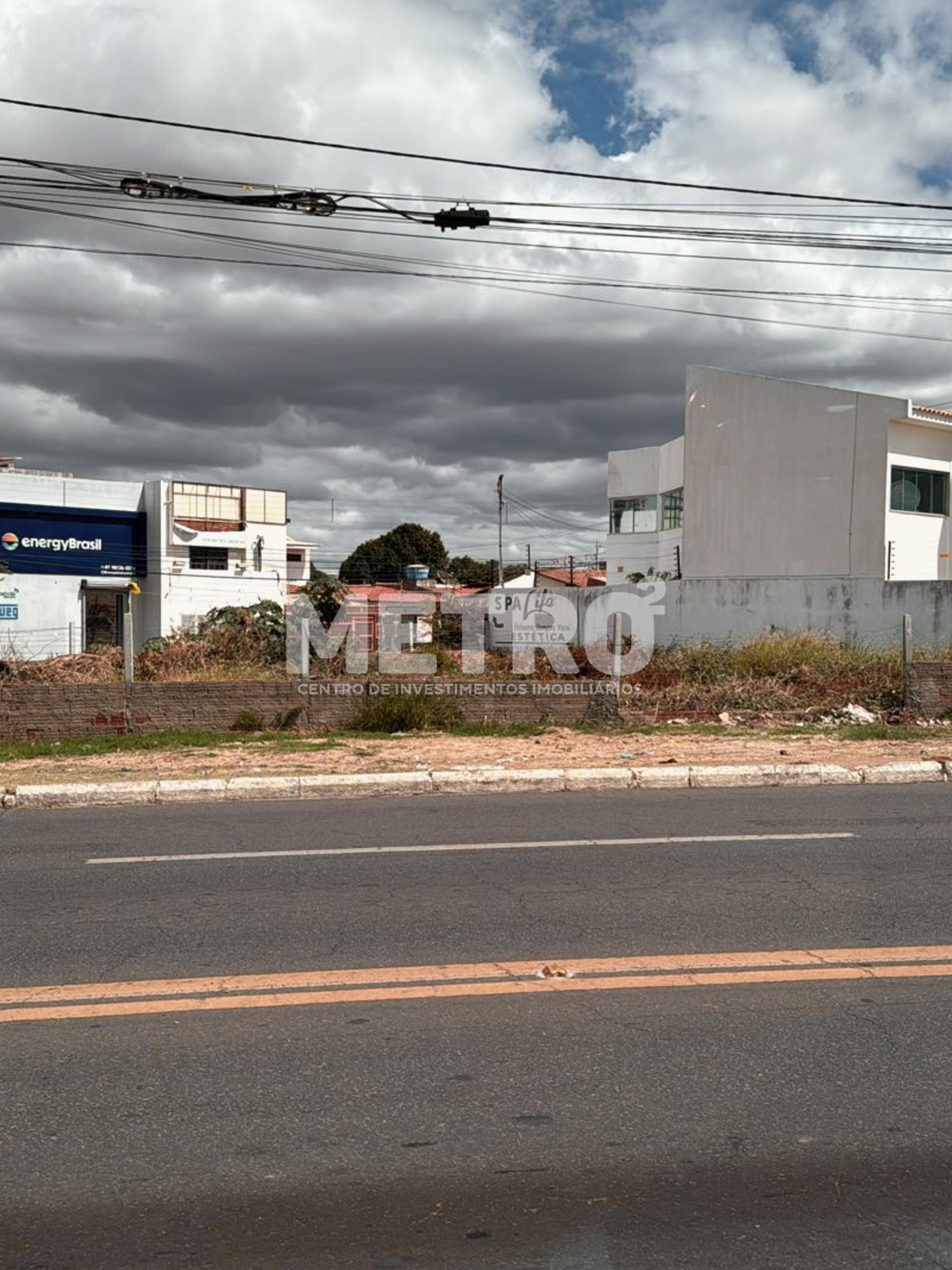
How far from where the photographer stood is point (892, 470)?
31062 millimetres

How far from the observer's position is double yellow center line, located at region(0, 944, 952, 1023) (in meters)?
4.95

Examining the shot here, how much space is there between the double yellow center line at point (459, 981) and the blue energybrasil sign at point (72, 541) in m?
38.0

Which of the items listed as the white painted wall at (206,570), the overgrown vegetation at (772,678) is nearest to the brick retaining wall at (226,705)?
the overgrown vegetation at (772,678)

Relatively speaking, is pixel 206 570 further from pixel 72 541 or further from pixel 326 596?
pixel 326 596

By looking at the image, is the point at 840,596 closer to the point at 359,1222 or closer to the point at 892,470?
the point at 892,470

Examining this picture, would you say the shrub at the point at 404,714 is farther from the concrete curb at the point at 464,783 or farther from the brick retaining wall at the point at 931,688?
the brick retaining wall at the point at 931,688

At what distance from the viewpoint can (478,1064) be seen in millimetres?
4281

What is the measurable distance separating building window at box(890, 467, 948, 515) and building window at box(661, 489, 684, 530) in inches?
415

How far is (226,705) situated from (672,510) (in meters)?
32.0

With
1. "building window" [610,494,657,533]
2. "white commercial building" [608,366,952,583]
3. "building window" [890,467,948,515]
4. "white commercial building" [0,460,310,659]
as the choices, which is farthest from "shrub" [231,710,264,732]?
"building window" [610,494,657,533]

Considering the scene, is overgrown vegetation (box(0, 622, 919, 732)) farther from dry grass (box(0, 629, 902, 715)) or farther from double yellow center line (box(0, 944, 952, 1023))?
double yellow center line (box(0, 944, 952, 1023))

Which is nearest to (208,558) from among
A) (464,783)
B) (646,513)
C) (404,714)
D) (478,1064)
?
(646,513)

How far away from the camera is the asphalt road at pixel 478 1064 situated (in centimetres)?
321

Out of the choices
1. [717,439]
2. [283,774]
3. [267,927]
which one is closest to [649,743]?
[283,774]
